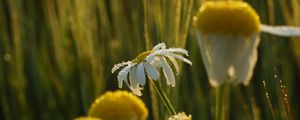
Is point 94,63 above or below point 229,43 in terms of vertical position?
below

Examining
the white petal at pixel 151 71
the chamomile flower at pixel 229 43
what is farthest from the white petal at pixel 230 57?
the white petal at pixel 151 71

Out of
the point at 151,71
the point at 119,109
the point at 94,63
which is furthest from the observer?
the point at 94,63

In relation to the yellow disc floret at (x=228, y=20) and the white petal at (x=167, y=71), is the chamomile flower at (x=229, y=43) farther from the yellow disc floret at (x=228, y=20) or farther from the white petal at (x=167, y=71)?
the white petal at (x=167, y=71)

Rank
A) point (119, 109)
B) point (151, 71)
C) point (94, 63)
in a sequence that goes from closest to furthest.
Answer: point (119, 109) < point (151, 71) < point (94, 63)

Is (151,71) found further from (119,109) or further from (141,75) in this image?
(119,109)

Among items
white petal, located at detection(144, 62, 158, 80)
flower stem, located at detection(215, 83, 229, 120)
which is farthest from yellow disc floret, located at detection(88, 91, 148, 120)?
white petal, located at detection(144, 62, 158, 80)

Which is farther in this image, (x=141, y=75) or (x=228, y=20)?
(x=141, y=75)

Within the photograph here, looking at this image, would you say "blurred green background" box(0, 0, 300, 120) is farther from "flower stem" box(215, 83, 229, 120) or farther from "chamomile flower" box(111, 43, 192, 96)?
"flower stem" box(215, 83, 229, 120)

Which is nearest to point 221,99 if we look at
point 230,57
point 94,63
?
point 230,57
